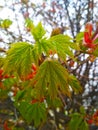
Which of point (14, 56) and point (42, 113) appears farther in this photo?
point (42, 113)

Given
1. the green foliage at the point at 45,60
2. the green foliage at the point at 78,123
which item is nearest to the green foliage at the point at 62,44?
the green foliage at the point at 45,60

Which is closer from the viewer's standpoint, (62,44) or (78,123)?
(62,44)

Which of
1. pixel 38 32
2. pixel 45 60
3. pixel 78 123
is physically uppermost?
pixel 38 32

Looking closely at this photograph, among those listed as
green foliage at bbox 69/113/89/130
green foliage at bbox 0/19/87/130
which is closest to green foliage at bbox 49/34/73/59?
green foliage at bbox 0/19/87/130

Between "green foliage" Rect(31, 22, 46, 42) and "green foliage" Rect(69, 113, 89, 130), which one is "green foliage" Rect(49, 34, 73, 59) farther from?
"green foliage" Rect(69, 113, 89, 130)

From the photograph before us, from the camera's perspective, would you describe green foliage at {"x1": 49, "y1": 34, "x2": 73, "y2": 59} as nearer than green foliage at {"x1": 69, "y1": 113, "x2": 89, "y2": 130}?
Yes

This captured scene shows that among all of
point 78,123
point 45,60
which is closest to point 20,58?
point 45,60

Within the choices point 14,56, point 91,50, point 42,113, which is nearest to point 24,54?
point 14,56

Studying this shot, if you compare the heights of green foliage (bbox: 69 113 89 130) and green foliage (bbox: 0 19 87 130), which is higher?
green foliage (bbox: 0 19 87 130)

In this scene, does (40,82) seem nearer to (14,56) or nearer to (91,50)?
(14,56)

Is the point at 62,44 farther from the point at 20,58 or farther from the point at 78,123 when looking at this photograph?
the point at 78,123

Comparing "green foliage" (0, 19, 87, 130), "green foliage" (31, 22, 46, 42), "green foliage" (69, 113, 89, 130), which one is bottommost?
"green foliage" (69, 113, 89, 130)
